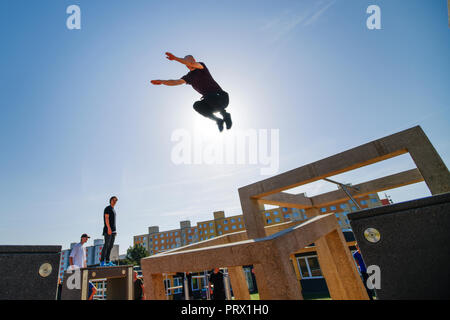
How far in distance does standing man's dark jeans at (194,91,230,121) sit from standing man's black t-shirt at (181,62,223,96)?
0.11 meters

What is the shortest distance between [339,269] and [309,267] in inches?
485

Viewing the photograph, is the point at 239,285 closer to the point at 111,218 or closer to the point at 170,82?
the point at 111,218

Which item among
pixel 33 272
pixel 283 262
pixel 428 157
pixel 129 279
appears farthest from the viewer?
pixel 129 279

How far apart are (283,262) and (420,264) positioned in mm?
2497

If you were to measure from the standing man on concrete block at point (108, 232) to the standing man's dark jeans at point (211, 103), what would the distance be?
3.83 metres

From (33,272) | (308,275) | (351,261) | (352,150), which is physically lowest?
(308,275)

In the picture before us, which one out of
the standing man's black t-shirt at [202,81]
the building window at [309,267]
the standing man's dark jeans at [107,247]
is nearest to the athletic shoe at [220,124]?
the standing man's black t-shirt at [202,81]

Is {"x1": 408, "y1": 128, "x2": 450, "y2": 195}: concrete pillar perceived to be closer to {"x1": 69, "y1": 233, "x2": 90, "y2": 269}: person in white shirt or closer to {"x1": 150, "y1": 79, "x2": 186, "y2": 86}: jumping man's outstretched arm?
{"x1": 150, "y1": 79, "x2": 186, "y2": 86}: jumping man's outstretched arm

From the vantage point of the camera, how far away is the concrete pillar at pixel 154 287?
4.98 meters

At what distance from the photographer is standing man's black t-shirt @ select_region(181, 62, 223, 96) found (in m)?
4.49

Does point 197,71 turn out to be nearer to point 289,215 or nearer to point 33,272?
point 33,272

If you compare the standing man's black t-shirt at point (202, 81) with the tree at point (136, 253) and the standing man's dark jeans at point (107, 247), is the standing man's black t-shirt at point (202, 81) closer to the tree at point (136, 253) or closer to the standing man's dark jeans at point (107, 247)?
the standing man's dark jeans at point (107, 247)
